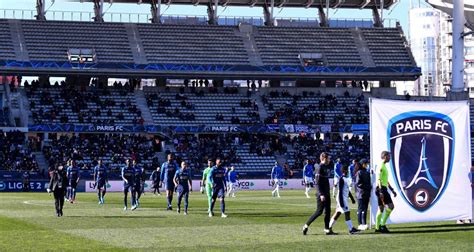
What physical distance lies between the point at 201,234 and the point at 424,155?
21.0ft

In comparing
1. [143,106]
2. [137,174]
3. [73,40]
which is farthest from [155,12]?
[137,174]

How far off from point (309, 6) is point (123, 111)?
66.8 feet

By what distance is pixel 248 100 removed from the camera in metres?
81.8

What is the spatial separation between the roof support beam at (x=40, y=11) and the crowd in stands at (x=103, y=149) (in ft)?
39.4

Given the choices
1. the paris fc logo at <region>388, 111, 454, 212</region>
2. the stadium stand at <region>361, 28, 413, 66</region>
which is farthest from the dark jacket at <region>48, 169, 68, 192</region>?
the stadium stand at <region>361, 28, 413, 66</region>

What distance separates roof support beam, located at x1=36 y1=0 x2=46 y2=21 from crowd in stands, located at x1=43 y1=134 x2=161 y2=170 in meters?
12.0

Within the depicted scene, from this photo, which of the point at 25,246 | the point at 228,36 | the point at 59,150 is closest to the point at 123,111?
the point at 59,150

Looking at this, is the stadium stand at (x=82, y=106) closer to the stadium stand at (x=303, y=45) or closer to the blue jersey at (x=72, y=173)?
the stadium stand at (x=303, y=45)

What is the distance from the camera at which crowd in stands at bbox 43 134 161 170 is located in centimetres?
6900

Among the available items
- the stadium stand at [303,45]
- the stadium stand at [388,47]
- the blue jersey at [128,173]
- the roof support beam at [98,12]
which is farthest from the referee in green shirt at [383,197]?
the stadium stand at [388,47]

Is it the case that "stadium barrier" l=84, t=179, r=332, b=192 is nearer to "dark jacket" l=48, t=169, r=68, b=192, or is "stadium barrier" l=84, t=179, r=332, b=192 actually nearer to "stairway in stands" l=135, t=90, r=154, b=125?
"stairway in stands" l=135, t=90, r=154, b=125

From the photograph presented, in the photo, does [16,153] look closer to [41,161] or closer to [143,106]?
[41,161]

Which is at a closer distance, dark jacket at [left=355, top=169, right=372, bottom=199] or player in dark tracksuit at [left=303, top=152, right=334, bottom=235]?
player in dark tracksuit at [left=303, top=152, right=334, bottom=235]

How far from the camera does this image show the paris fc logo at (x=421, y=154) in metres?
25.8
